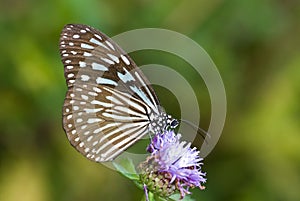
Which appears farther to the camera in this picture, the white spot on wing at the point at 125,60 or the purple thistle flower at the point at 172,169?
the white spot on wing at the point at 125,60

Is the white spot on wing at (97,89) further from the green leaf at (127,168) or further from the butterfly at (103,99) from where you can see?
the green leaf at (127,168)

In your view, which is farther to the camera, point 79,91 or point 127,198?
point 127,198

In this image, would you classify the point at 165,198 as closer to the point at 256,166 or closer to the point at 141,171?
the point at 141,171

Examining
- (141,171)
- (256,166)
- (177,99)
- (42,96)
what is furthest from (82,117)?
(256,166)

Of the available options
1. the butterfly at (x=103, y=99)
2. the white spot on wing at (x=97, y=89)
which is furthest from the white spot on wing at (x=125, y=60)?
the white spot on wing at (x=97, y=89)

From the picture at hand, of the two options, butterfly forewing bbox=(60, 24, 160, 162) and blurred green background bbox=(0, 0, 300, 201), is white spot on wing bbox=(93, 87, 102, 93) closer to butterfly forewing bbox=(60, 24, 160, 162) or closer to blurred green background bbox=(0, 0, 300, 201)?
butterfly forewing bbox=(60, 24, 160, 162)
